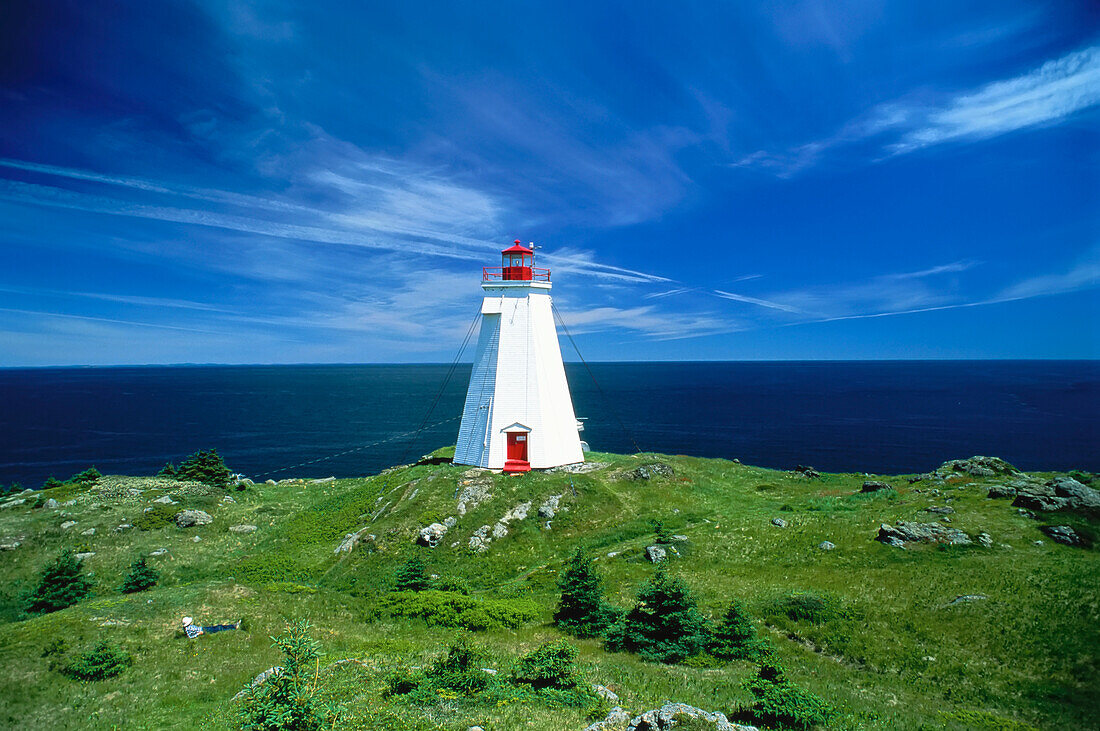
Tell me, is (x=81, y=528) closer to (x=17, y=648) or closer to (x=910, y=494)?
(x=17, y=648)

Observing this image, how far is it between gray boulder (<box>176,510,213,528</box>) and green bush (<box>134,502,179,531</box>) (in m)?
0.43

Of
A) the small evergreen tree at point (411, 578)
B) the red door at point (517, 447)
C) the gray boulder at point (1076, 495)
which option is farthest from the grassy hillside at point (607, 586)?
the red door at point (517, 447)

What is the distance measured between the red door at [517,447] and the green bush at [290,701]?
25.3 meters

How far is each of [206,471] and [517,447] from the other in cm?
3222

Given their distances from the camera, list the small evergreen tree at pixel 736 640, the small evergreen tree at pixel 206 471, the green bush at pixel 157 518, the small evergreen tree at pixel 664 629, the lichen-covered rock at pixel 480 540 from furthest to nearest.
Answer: the small evergreen tree at pixel 206 471 < the green bush at pixel 157 518 < the lichen-covered rock at pixel 480 540 < the small evergreen tree at pixel 664 629 < the small evergreen tree at pixel 736 640

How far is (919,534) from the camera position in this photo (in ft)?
73.1

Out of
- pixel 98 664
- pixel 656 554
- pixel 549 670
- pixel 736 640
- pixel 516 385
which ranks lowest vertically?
pixel 656 554

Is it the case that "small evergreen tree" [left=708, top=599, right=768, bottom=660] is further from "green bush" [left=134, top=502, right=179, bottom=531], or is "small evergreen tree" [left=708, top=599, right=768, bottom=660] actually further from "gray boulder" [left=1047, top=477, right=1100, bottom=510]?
"green bush" [left=134, top=502, right=179, bottom=531]

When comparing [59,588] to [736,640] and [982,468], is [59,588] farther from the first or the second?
[982,468]

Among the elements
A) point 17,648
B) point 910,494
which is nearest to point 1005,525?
point 910,494

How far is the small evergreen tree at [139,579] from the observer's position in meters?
23.0

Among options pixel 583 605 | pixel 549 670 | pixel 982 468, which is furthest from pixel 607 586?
pixel 982 468

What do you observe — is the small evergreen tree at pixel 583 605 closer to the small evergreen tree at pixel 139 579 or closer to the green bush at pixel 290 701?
the green bush at pixel 290 701

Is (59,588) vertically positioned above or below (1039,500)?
below
